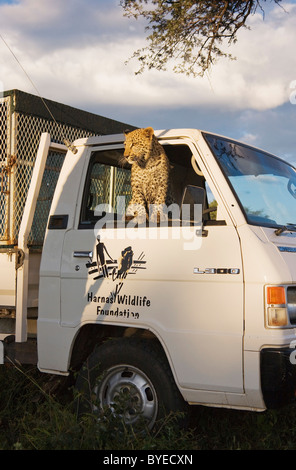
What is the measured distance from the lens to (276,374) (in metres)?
3.90

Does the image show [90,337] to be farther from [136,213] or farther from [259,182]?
[259,182]

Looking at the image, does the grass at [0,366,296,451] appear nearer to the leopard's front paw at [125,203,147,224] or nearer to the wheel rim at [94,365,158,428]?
the wheel rim at [94,365,158,428]

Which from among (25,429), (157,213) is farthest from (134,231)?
(25,429)

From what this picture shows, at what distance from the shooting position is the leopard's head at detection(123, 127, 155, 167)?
477 centimetres

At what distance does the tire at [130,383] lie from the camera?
169 inches

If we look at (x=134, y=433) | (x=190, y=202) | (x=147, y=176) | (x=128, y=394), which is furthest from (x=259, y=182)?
(x=134, y=433)

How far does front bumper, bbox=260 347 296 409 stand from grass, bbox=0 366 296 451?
459 mm

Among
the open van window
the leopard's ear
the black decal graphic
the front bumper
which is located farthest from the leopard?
the front bumper

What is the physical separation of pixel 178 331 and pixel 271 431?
1.05 m

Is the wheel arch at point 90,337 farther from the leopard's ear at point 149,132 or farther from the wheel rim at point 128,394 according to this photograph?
the leopard's ear at point 149,132

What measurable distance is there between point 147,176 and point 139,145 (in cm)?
37

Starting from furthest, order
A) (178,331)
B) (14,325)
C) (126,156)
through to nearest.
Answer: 1. (14,325)
2. (126,156)
3. (178,331)

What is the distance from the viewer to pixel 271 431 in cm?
453
